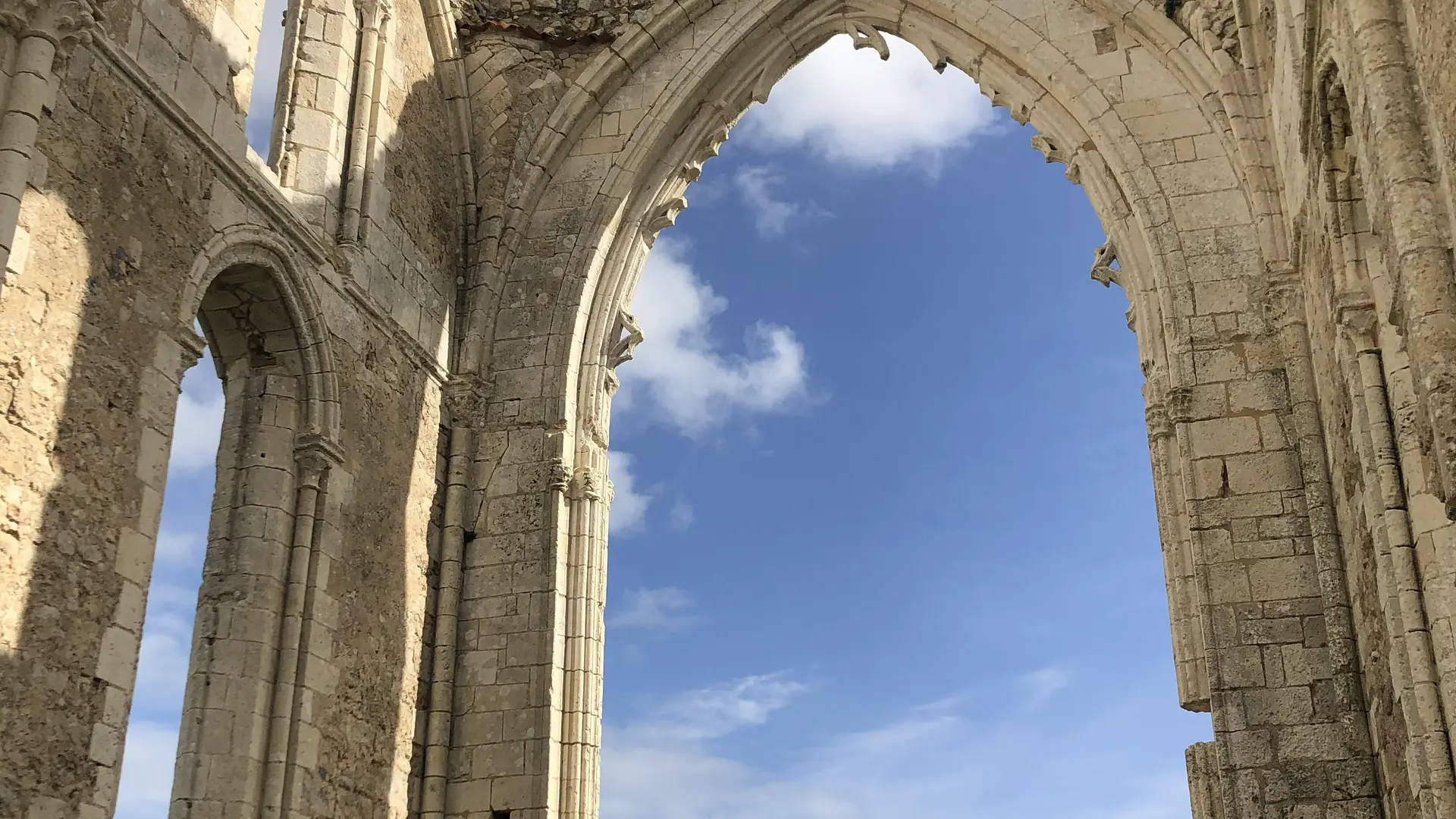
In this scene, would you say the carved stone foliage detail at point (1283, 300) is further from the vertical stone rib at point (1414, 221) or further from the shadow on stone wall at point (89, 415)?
the shadow on stone wall at point (89, 415)

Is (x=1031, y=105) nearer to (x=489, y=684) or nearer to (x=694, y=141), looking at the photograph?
(x=694, y=141)

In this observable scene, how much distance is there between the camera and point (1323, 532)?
8039mm

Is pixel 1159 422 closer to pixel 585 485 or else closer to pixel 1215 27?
pixel 1215 27

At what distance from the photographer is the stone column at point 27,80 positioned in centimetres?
579

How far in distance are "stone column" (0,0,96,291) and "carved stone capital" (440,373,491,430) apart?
12.7 ft

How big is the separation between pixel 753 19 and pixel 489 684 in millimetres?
4941

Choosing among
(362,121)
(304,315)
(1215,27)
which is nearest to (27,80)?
(304,315)

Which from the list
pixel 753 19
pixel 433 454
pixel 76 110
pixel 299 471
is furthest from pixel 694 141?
pixel 76 110

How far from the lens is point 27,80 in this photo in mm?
5992

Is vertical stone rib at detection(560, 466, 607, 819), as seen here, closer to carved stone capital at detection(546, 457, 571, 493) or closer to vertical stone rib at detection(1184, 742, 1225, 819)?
carved stone capital at detection(546, 457, 571, 493)

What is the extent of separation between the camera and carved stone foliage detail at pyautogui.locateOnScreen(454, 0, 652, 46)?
35.0ft

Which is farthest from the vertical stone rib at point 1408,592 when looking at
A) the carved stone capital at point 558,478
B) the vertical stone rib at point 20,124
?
the vertical stone rib at point 20,124

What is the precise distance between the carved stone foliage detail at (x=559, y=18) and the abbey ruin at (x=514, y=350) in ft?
0.10

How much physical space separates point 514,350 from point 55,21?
4.29 m
